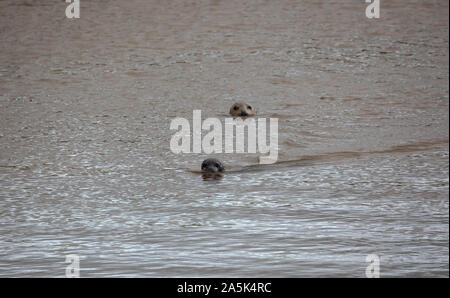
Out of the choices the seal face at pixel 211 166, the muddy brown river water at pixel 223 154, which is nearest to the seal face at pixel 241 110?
the muddy brown river water at pixel 223 154

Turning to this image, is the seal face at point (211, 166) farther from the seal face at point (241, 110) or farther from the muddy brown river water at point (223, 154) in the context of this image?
the seal face at point (241, 110)

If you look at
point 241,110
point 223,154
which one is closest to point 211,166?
point 223,154

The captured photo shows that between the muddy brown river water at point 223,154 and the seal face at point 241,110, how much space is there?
13.0 inches

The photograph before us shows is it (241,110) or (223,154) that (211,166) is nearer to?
(223,154)

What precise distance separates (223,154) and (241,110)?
227 cm

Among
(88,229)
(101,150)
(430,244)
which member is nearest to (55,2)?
(101,150)

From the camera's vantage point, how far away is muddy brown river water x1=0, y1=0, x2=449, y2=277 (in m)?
5.39

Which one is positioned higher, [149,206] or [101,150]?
[101,150]

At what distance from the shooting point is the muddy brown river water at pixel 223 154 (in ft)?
17.7

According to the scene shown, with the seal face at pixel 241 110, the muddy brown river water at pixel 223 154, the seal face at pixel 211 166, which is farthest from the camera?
the seal face at pixel 241 110

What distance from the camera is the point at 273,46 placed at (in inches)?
591

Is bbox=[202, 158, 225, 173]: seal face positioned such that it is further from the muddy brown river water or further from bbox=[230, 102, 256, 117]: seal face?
bbox=[230, 102, 256, 117]: seal face
